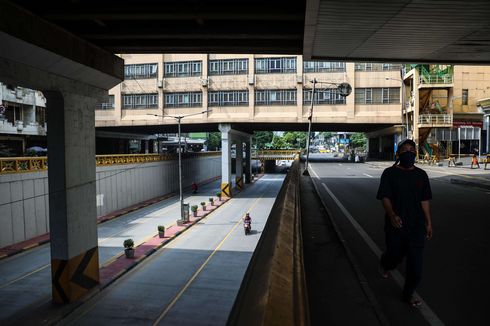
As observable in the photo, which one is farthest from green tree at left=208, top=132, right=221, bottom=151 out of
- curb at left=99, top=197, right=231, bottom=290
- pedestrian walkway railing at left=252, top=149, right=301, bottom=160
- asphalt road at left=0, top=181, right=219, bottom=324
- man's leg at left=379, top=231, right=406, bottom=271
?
man's leg at left=379, top=231, right=406, bottom=271

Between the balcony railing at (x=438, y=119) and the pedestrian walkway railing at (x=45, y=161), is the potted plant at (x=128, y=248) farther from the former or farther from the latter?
the balcony railing at (x=438, y=119)

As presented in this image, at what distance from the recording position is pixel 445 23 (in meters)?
12.2

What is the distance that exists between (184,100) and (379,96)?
72.3ft

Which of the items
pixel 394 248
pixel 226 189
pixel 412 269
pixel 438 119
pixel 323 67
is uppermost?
pixel 323 67

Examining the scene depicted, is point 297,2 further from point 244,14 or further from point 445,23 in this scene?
point 445,23

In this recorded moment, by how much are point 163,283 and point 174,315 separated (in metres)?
4.04

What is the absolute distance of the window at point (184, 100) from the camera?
47969 millimetres

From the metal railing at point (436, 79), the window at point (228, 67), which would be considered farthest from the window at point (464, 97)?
the window at point (228, 67)

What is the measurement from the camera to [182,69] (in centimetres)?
4944

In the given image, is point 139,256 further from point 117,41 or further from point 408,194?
point 408,194

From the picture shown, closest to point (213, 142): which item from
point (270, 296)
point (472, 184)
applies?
point (472, 184)

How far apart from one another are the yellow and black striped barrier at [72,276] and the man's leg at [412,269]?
11.8m

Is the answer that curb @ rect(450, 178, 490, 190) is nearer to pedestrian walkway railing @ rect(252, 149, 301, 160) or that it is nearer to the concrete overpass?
the concrete overpass

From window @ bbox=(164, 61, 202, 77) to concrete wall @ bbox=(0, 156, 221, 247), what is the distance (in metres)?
10.8
